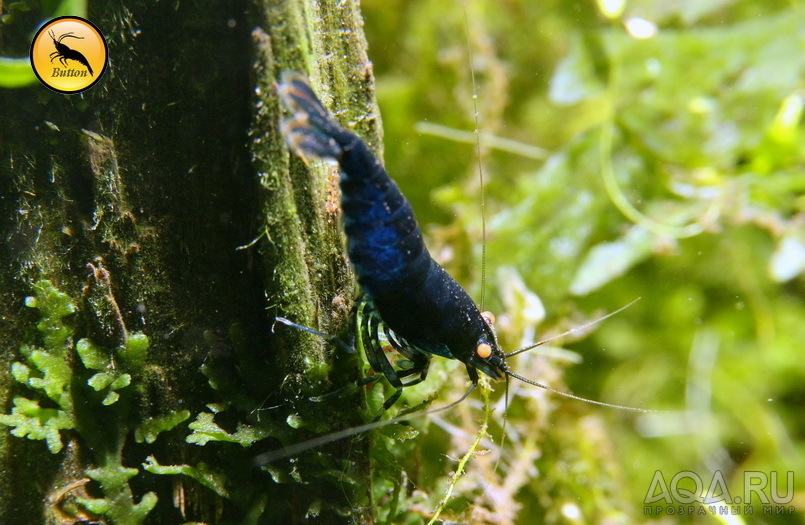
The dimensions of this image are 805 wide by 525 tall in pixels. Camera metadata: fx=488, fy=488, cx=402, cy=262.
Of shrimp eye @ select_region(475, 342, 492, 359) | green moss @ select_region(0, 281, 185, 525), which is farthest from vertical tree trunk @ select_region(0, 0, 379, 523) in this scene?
shrimp eye @ select_region(475, 342, 492, 359)

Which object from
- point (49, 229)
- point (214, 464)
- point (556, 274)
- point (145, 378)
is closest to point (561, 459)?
point (556, 274)

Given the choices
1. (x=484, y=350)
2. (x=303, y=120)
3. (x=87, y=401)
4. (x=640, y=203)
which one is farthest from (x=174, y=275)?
(x=640, y=203)

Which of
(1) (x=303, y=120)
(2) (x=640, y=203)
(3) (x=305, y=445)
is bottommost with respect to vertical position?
(3) (x=305, y=445)

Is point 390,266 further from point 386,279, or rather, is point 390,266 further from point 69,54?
point 69,54

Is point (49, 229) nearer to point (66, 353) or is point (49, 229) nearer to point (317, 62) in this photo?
point (66, 353)

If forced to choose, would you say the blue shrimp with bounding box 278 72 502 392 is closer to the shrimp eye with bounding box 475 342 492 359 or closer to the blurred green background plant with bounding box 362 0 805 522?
the shrimp eye with bounding box 475 342 492 359

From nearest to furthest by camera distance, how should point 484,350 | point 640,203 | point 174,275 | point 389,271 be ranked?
point 174,275, point 389,271, point 484,350, point 640,203

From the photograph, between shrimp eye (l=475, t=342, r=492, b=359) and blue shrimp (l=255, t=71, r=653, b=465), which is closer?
blue shrimp (l=255, t=71, r=653, b=465)
